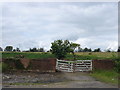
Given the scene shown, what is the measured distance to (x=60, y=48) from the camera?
136ft

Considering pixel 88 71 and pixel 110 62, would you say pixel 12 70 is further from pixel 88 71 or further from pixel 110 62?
pixel 110 62

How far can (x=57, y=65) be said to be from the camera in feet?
83.3

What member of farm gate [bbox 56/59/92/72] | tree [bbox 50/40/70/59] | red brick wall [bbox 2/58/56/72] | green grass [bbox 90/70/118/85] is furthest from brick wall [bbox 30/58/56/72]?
tree [bbox 50/40/70/59]

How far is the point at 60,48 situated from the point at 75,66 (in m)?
16.6

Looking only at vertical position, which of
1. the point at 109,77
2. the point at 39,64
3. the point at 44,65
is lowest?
the point at 109,77

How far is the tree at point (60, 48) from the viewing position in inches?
1639

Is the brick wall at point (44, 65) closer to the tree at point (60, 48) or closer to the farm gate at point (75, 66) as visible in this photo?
the farm gate at point (75, 66)

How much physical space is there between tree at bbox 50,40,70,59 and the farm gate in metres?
15.6

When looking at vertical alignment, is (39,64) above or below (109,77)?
above

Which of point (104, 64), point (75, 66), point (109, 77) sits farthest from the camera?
point (75, 66)

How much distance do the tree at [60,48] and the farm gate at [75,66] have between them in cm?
1556

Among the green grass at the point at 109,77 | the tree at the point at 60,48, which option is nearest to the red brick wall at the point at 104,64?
the green grass at the point at 109,77

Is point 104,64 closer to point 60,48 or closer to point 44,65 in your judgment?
point 44,65

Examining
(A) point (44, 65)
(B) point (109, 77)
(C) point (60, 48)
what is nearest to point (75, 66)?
(A) point (44, 65)
